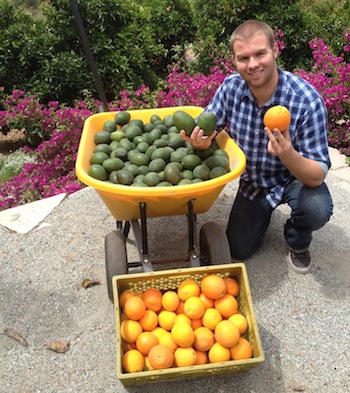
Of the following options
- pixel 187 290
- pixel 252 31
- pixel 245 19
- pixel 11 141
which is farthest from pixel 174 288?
pixel 245 19

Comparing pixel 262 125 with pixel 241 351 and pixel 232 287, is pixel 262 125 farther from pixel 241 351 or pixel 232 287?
pixel 241 351

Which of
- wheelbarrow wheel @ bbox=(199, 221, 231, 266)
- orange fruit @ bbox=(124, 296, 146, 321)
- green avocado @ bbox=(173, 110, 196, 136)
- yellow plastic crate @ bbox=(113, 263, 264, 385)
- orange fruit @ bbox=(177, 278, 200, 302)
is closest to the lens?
yellow plastic crate @ bbox=(113, 263, 264, 385)

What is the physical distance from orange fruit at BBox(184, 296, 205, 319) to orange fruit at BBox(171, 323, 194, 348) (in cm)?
8

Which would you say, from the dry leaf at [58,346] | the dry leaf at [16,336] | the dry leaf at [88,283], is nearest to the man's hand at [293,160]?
the dry leaf at [88,283]

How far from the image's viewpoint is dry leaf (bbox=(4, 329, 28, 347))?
2.48 m

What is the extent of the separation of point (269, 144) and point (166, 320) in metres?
0.99

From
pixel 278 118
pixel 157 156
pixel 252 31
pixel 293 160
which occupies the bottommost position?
pixel 157 156

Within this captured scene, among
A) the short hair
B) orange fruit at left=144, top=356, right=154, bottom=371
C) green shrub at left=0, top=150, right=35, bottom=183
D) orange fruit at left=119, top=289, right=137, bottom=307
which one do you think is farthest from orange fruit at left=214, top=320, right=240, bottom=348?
green shrub at left=0, top=150, right=35, bottom=183

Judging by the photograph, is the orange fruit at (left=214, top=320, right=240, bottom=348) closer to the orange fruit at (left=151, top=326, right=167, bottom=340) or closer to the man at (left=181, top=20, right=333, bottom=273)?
the orange fruit at (left=151, top=326, right=167, bottom=340)

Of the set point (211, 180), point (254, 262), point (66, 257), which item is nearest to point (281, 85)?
point (211, 180)

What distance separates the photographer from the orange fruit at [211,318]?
7.11 feet

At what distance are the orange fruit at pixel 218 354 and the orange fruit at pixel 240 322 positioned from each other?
14cm

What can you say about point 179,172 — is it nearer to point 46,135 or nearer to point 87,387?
point 87,387

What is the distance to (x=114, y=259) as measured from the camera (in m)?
2.53
